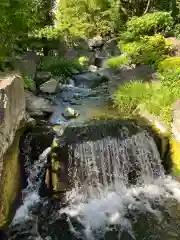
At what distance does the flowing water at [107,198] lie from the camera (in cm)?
761

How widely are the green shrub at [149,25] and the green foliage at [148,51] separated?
1299mm

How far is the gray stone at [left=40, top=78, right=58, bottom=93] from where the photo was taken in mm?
13145

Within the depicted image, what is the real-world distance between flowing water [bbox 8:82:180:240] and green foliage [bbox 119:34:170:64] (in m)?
7.21

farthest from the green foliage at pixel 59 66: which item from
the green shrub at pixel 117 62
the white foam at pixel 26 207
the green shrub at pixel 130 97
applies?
the white foam at pixel 26 207

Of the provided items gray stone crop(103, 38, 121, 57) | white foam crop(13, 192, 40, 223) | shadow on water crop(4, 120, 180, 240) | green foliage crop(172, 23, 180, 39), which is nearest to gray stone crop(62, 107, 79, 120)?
shadow on water crop(4, 120, 180, 240)

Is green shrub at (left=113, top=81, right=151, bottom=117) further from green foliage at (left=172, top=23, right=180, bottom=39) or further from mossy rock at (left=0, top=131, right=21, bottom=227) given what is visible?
green foliage at (left=172, top=23, right=180, bottom=39)

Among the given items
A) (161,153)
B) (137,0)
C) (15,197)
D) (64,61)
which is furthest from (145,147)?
(137,0)

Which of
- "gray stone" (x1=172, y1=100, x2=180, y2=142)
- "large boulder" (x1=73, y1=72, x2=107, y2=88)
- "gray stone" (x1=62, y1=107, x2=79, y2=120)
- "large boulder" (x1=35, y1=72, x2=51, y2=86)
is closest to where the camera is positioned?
"gray stone" (x1=172, y1=100, x2=180, y2=142)

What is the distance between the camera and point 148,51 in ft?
53.1

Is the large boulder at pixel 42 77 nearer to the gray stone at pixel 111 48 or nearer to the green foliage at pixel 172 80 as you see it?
the green foliage at pixel 172 80

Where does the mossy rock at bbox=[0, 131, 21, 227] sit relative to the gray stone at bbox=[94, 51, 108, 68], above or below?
above

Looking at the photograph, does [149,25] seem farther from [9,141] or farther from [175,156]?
[9,141]

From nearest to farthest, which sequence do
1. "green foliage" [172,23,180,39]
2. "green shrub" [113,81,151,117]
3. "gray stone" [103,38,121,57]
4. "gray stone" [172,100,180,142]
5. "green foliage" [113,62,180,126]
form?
1. "gray stone" [172,100,180,142]
2. "green foliage" [113,62,180,126]
3. "green shrub" [113,81,151,117]
4. "green foliage" [172,23,180,39]
5. "gray stone" [103,38,121,57]

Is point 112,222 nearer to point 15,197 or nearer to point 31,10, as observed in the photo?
point 15,197
